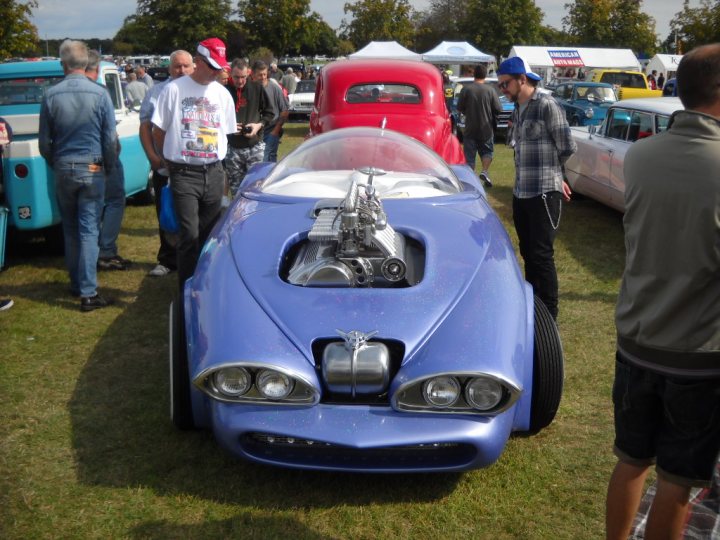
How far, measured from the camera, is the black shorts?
6.89 ft

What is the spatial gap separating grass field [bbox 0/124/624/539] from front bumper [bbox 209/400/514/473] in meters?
0.23

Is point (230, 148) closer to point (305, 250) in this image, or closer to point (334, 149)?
point (334, 149)

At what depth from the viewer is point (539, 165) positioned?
4609mm

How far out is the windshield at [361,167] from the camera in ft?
14.4

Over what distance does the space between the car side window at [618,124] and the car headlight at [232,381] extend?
21.4 feet

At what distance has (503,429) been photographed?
2.96 meters

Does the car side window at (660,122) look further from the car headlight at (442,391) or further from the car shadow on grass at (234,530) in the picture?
the car shadow on grass at (234,530)

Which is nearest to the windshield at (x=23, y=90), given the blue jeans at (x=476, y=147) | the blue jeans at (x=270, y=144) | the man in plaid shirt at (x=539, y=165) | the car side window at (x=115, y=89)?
the car side window at (x=115, y=89)

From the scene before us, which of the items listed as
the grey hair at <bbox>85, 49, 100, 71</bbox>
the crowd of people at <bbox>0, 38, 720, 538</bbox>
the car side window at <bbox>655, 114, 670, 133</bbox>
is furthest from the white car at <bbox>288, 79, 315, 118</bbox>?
the grey hair at <bbox>85, 49, 100, 71</bbox>

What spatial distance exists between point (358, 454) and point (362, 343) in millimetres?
436

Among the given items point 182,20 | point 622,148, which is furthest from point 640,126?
point 182,20

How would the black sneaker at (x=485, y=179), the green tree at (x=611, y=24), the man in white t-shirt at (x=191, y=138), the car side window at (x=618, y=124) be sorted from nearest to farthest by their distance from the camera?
the man in white t-shirt at (x=191, y=138)
the car side window at (x=618, y=124)
the black sneaker at (x=485, y=179)
the green tree at (x=611, y=24)

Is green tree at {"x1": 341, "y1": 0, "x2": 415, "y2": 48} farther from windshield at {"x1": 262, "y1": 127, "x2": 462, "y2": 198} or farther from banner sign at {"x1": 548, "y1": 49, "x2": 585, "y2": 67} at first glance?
windshield at {"x1": 262, "y1": 127, "x2": 462, "y2": 198}

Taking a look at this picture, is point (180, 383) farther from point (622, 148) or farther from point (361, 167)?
point (622, 148)
